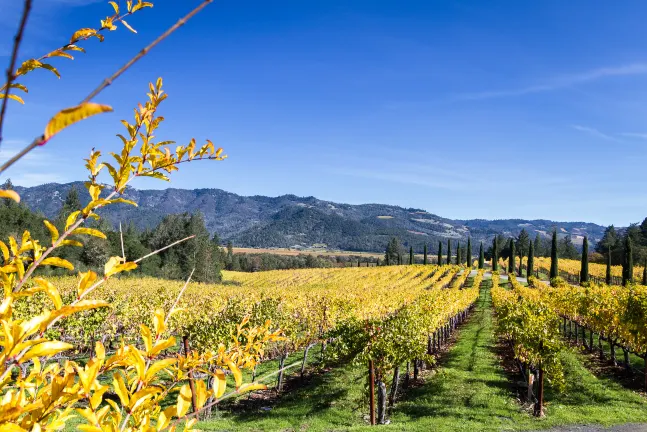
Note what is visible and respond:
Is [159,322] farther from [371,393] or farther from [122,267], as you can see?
[371,393]


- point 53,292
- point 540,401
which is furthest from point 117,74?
point 540,401

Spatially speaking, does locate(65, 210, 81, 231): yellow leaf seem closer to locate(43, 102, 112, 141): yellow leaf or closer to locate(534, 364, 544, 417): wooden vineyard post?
locate(43, 102, 112, 141): yellow leaf

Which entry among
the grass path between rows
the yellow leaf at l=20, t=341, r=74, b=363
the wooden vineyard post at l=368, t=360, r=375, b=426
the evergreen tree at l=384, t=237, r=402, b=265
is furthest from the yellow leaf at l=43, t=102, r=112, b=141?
the evergreen tree at l=384, t=237, r=402, b=265

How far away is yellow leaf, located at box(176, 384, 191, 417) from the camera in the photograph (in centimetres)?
126

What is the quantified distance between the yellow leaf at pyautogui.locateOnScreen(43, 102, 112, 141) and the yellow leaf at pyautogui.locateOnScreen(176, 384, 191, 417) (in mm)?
887

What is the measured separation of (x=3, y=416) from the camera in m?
0.89

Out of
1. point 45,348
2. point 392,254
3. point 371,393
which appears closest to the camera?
point 45,348

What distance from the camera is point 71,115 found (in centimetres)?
64

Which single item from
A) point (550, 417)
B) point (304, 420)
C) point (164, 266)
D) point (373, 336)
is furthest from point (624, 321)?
point (164, 266)

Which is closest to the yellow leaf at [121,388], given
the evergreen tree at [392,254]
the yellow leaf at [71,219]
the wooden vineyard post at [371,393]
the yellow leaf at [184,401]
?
the yellow leaf at [184,401]

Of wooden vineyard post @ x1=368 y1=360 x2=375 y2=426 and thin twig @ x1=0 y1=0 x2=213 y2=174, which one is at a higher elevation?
thin twig @ x1=0 y1=0 x2=213 y2=174

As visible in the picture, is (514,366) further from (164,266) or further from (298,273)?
(298,273)

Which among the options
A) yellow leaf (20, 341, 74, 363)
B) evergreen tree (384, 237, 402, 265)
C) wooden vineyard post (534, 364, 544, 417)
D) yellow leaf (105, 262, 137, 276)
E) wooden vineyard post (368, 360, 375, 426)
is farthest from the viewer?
evergreen tree (384, 237, 402, 265)

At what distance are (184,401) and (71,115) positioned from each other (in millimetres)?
993
